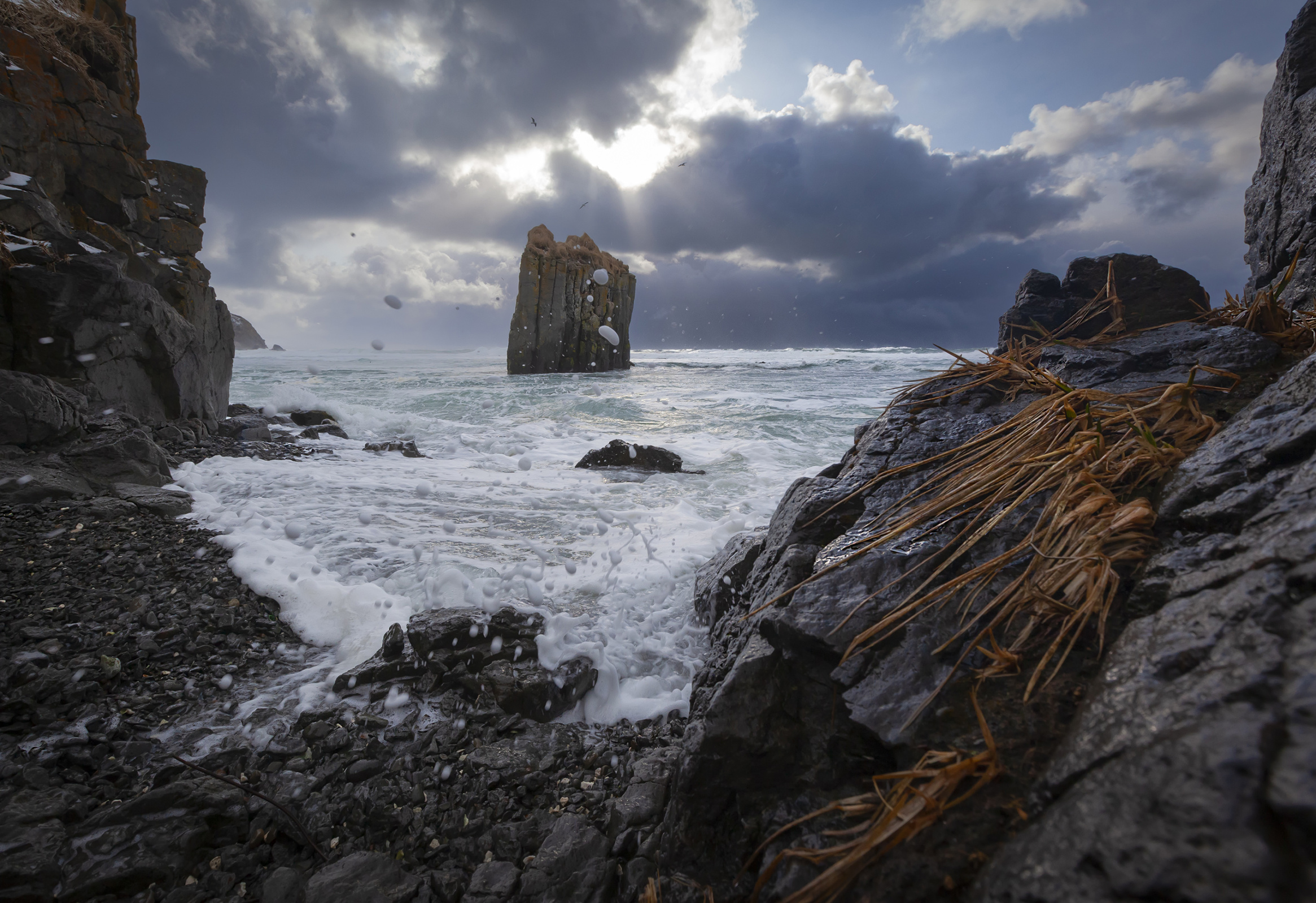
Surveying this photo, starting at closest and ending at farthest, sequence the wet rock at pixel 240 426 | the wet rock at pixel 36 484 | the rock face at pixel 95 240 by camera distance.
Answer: the wet rock at pixel 36 484, the rock face at pixel 95 240, the wet rock at pixel 240 426

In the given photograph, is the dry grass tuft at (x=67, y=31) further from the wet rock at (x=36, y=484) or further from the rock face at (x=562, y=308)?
the rock face at (x=562, y=308)

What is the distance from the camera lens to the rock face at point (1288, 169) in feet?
8.56

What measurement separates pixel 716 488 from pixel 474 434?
5.87 meters

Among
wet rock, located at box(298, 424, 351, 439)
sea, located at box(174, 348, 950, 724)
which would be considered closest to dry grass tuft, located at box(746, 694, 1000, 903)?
sea, located at box(174, 348, 950, 724)

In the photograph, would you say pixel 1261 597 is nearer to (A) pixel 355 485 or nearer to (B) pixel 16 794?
(B) pixel 16 794

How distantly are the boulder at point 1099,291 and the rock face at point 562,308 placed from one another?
30.8 metres

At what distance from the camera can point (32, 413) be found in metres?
4.47

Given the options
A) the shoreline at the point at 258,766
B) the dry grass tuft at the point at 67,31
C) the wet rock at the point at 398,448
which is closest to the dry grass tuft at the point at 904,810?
the shoreline at the point at 258,766

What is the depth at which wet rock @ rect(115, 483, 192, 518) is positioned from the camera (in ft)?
12.9

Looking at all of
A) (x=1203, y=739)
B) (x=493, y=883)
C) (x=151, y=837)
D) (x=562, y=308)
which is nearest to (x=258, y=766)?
(x=151, y=837)

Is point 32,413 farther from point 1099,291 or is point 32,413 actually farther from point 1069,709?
point 1099,291

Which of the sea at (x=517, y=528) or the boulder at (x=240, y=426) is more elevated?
the boulder at (x=240, y=426)

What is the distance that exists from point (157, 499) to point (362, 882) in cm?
395

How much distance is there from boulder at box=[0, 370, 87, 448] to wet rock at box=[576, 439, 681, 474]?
486 cm
